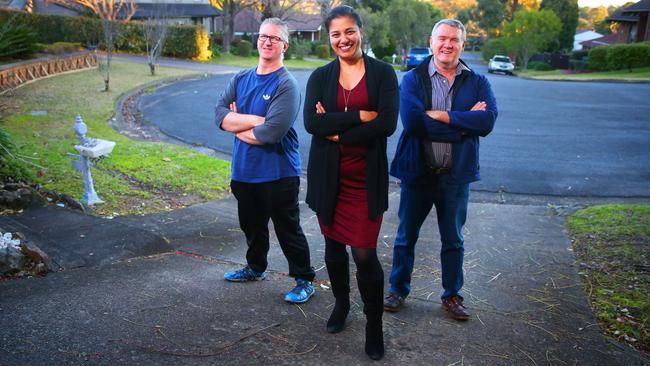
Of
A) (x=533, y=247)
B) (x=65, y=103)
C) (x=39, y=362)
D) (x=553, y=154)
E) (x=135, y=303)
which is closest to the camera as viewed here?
(x=39, y=362)

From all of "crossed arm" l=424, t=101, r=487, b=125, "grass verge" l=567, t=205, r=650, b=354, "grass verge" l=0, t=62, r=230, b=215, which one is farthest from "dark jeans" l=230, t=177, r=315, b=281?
"grass verge" l=0, t=62, r=230, b=215

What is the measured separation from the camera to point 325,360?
3199 mm

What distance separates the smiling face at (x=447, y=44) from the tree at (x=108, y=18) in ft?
51.8

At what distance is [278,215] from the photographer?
3.97 metres

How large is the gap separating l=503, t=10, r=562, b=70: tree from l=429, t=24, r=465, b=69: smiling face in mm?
48658

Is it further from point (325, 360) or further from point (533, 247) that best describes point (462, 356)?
point (533, 247)

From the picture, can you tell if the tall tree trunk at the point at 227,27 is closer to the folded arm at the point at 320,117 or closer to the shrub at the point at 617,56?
the shrub at the point at 617,56

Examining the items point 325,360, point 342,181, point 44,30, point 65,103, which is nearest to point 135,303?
point 325,360

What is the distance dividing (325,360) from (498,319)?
4.55 feet

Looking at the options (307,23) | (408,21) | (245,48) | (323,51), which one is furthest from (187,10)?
(307,23)

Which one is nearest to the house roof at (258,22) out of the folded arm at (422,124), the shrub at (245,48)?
the shrub at (245,48)

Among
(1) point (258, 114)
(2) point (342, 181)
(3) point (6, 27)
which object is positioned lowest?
(2) point (342, 181)

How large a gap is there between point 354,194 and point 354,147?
28 cm

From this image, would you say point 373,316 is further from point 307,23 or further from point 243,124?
point 307,23
